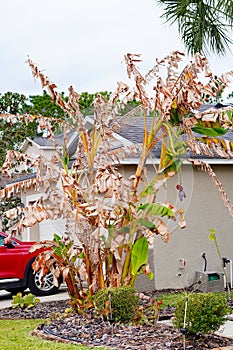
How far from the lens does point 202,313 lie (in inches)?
267

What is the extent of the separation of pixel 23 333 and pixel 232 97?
30.5 metres

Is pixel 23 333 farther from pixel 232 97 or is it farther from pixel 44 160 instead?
pixel 232 97

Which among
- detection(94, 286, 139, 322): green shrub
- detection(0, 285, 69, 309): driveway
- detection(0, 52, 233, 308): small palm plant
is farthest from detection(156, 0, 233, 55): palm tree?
detection(94, 286, 139, 322): green shrub

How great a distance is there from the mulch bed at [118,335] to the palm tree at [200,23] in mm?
7596

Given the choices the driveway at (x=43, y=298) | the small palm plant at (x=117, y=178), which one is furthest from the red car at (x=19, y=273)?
the small palm plant at (x=117, y=178)

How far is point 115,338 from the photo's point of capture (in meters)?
7.34

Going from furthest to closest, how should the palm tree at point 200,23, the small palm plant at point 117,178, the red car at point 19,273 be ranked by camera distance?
1. the palm tree at point 200,23
2. the red car at point 19,273
3. the small palm plant at point 117,178

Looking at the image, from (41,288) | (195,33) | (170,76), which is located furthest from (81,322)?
(195,33)

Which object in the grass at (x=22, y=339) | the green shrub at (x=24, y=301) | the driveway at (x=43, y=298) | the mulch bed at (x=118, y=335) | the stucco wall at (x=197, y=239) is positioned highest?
the stucco wall at (x=197, y=239)

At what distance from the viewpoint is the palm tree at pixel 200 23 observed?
1370cm

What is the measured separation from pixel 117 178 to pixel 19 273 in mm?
5640

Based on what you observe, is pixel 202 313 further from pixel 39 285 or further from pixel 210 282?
pixel 39 285

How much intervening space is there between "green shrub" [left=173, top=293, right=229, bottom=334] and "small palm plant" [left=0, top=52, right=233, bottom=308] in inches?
53.1

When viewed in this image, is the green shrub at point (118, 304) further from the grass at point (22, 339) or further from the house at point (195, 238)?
the house at point (195, 238)
